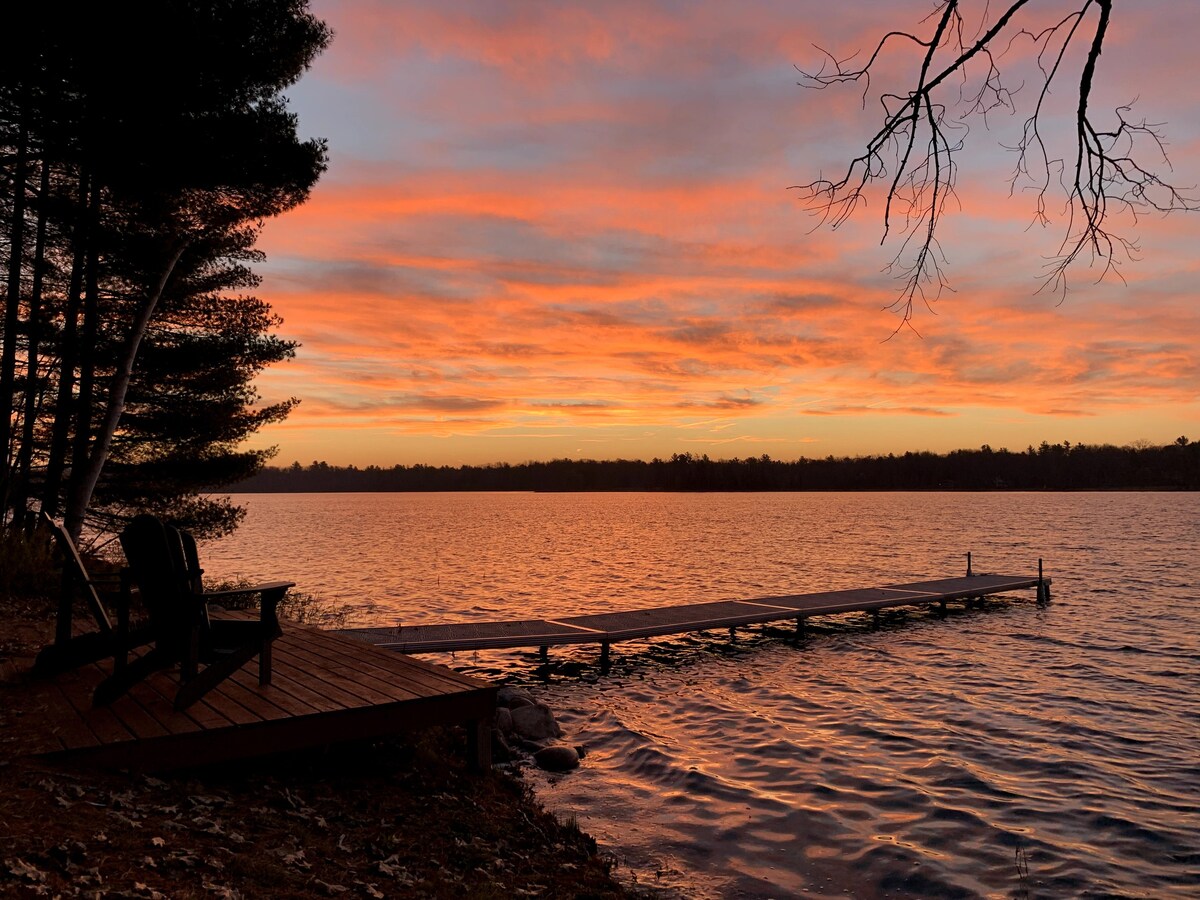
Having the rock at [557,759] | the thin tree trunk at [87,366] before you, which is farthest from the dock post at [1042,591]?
the thin tree trunk at [87,366]

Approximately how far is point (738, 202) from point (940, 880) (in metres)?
11.1

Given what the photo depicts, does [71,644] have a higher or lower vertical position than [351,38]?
lower

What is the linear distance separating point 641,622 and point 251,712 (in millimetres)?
11462

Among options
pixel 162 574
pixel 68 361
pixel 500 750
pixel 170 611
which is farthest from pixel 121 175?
pixel 500 750

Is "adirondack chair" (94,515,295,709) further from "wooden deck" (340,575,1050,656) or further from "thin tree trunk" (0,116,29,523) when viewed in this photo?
"thin tree trunk" (0,116,29,523)

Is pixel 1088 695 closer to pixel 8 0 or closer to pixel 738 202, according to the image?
pixel 738 202

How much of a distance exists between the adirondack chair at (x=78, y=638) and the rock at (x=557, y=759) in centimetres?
508

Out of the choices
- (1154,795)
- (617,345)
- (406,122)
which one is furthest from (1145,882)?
(617,345)

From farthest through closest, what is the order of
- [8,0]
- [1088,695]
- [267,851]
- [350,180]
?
[350,180] → [1088,695] → [8,0] → [267,851]

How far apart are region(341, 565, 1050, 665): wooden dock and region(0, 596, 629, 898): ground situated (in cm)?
549

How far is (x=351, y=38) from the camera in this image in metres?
14.6

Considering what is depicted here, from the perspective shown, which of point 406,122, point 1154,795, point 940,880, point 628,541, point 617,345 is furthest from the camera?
point 628,541

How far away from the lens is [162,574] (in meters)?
5.68

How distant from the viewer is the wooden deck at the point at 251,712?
17.2ft
